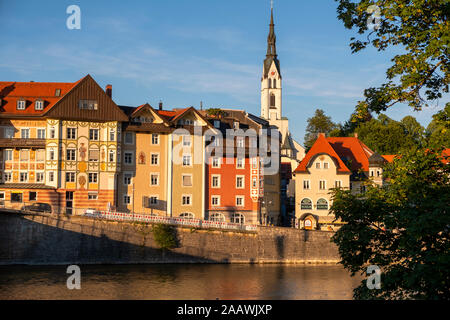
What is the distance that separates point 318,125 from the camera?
11894 centimetres

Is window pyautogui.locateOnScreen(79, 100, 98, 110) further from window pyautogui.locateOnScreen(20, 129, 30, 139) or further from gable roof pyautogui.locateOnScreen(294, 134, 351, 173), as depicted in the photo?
gable roof pyautogui.locateOnScreen(294, 134, 351, 173)

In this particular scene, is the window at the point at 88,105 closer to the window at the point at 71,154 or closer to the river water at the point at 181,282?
the window at the point at 71,154

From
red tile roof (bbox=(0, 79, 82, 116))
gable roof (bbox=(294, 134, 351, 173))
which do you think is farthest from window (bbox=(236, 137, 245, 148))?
red tile roof (bbox=(0, 79, 82, 116))

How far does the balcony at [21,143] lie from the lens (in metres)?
63.7

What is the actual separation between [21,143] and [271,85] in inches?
3400

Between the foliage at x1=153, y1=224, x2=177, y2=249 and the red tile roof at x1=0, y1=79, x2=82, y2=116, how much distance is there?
18200 mm

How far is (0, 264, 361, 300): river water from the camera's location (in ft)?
136

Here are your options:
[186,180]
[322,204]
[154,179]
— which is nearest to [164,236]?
[154,179]

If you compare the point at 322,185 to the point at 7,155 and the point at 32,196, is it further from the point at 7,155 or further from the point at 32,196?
the point at 7,155

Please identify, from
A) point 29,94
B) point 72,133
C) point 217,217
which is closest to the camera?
point 72,133

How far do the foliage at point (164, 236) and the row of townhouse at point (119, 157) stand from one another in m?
7.87

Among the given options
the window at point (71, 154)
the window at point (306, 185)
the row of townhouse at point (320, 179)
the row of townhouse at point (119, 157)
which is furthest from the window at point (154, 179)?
the window at point (306, 185)

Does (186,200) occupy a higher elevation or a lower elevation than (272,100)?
lower
